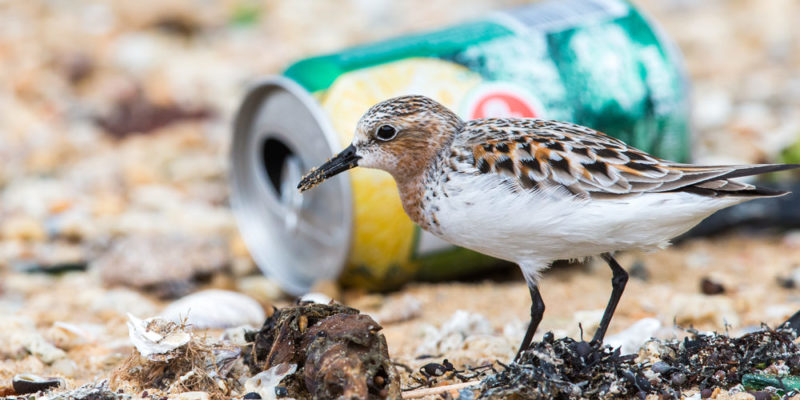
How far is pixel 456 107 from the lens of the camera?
13.5 ft

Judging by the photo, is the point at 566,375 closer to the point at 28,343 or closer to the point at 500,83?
the point at 500,83

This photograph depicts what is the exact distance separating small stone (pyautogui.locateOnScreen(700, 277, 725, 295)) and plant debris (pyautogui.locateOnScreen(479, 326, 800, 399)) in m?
1.24

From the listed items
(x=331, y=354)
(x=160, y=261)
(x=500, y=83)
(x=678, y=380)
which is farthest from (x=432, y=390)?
(x=160, y=261)

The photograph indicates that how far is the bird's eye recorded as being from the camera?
3.08 meters

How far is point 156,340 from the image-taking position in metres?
2.83

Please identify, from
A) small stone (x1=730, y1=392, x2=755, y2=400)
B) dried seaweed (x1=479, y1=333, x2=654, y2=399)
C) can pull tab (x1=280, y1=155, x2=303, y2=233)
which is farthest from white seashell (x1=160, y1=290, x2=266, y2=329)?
small stone (x1=730, y1=392, x2=755, y2=400)

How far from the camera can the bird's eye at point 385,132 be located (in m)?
3.08

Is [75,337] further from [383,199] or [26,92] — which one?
[26,92]

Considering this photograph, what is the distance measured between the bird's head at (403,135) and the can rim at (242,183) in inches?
36.1

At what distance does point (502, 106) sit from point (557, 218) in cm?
146

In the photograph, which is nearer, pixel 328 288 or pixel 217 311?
pixel 217 311

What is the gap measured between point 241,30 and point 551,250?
7.27m

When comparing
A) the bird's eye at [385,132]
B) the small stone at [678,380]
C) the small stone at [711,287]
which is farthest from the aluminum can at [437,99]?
the small stone at [678,380]

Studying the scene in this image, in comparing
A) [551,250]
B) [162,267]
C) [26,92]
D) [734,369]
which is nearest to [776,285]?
[734,369]
